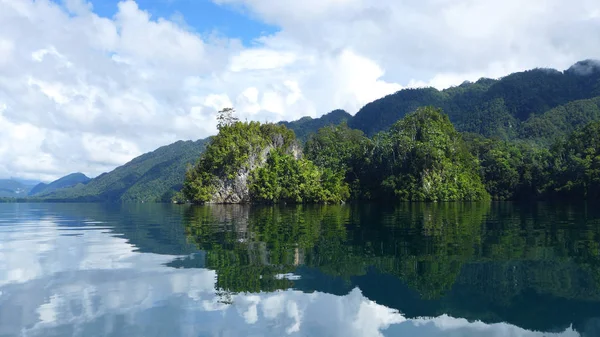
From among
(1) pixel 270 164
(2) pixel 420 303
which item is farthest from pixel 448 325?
(1) pixel 270 164

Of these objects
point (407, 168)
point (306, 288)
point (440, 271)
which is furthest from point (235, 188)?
point (306, 288)

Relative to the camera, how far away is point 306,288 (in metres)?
12.2

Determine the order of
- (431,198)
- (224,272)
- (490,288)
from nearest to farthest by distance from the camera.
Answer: (490,288)
(224,272)
(431,198)

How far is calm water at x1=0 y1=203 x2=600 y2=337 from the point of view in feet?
30.9

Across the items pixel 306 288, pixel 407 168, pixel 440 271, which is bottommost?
pixel 306 288

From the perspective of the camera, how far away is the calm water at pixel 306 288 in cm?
942

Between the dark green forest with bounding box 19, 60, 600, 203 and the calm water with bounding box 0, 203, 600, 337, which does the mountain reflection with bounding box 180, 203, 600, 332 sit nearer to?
the calm water with bounding box 0, 203, 600, 337

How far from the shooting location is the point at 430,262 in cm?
1549

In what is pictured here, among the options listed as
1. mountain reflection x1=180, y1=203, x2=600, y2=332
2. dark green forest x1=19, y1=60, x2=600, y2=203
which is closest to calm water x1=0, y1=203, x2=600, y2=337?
mountain reflection x1=180, y1=203, x2=600, y2=332

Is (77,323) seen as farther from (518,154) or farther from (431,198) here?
(518,154)

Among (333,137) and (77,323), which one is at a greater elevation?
(333,137)

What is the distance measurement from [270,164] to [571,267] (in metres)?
76.8

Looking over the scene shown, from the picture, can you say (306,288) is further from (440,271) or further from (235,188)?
(235,188)

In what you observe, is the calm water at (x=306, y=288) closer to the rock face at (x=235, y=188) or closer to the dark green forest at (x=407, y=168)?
the rock face at (x=235, y=188)
